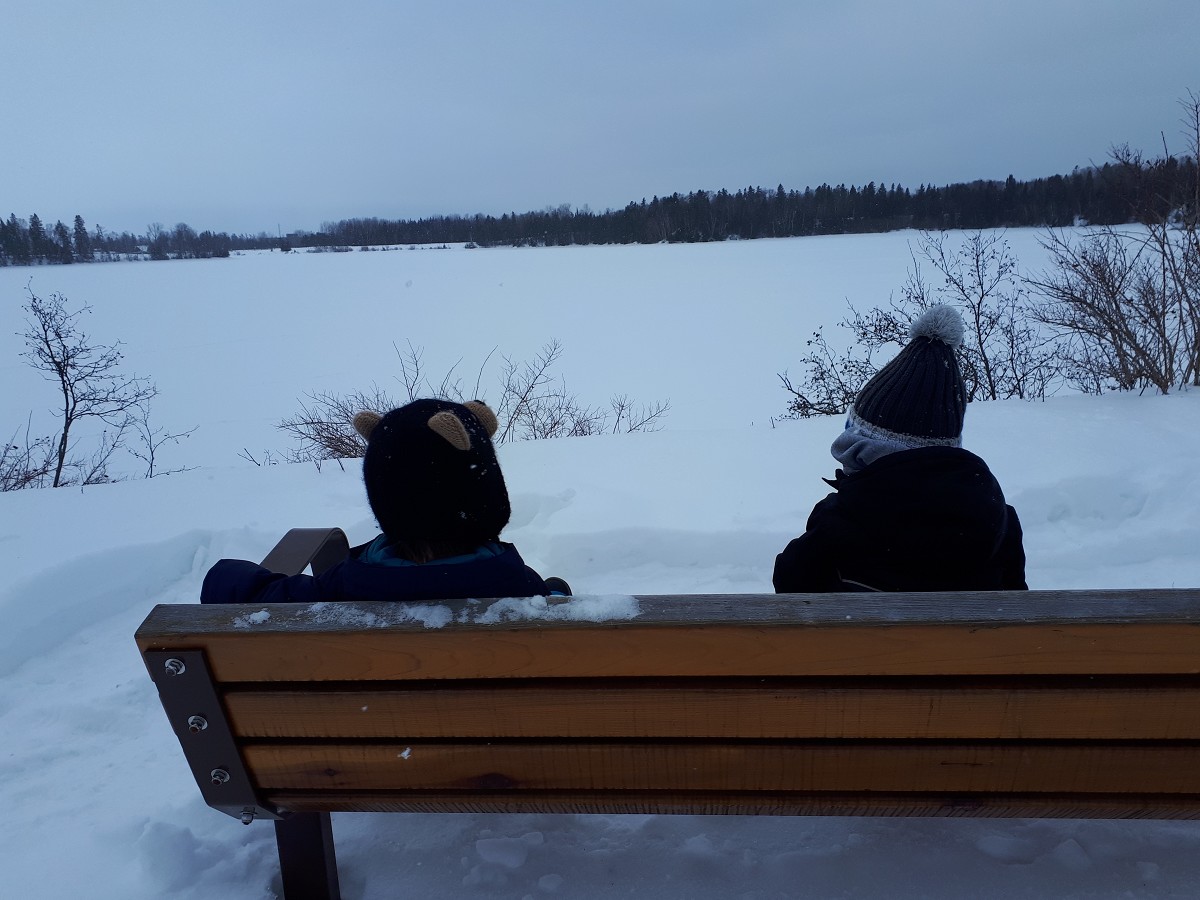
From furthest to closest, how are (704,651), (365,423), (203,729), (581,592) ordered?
(581,592) < (365,423) < (203,729) < (704,651)

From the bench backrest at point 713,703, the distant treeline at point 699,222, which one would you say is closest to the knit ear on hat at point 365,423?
the bench backrest at point 713,703

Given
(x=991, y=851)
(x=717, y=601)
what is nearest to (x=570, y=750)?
(x=717, y=601)

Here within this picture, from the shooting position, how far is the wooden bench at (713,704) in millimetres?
1201

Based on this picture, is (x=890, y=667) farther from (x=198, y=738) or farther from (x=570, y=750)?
(x=198, y=738)

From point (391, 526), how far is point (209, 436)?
734 inches

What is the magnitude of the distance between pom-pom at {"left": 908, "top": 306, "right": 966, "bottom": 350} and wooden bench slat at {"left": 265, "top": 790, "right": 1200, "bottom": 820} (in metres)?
1.02

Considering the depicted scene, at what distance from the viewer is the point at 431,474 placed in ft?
4.91

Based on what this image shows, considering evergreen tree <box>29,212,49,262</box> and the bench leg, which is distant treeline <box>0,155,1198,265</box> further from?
the bench leg

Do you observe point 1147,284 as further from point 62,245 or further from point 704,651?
point 62,245

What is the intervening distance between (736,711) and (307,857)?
1.14 m

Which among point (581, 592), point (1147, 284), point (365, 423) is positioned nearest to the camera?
point (365, 423)

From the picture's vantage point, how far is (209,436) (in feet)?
58.4

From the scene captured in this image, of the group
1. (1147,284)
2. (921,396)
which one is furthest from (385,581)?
(1147,284)

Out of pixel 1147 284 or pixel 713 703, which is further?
pixel 1147 284
